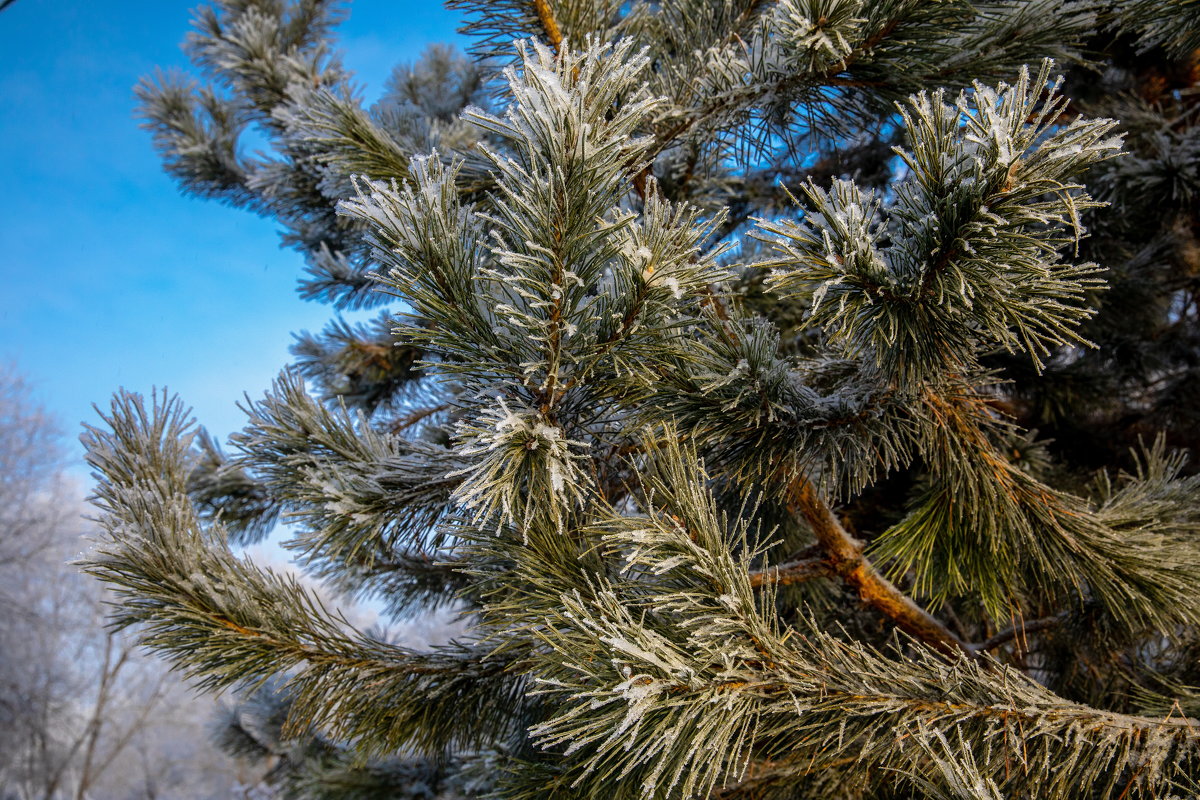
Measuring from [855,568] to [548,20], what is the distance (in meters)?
1.40

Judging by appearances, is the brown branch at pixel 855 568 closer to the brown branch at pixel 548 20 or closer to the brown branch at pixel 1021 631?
the brown branch at pixel 1021 631

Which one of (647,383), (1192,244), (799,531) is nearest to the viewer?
(647,383)

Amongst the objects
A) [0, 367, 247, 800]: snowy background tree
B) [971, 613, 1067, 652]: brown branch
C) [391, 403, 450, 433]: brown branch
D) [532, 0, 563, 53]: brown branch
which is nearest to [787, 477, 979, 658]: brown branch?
[971, 613, 1067, 652]: brown branch

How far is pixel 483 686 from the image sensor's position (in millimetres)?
1420

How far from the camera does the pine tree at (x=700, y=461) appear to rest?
80 cm

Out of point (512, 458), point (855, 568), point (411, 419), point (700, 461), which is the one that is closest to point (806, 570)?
point (855, 568)

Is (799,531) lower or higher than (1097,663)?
higher

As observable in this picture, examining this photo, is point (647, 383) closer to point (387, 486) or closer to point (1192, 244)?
point (387, 486)

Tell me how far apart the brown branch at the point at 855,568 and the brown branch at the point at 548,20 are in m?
1.12

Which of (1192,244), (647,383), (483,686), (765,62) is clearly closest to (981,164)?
(647,383)

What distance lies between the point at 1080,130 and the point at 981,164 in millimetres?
145

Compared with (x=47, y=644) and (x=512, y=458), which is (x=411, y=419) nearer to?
(x=512, y=458)

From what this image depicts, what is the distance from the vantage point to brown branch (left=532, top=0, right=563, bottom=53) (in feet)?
4.68

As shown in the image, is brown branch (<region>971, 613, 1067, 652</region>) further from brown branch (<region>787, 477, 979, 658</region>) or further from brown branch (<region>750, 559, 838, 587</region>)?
brown branch (<region>750, 559, 838, 587</region>)
